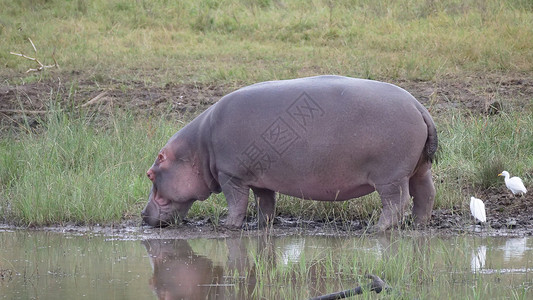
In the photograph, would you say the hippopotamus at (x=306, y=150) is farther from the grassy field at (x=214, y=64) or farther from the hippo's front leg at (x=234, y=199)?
the grassy field at (x=214, y=64)

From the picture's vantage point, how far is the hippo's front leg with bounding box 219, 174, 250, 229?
6359 millimetres

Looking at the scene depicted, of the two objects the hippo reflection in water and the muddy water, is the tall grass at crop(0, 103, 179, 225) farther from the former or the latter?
the hippo reflection in water

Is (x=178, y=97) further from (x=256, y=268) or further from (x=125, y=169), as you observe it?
(x=256, y=268)

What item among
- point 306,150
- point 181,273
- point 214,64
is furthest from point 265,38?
point 181,273

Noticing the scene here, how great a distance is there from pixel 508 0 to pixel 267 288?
36.3 feet

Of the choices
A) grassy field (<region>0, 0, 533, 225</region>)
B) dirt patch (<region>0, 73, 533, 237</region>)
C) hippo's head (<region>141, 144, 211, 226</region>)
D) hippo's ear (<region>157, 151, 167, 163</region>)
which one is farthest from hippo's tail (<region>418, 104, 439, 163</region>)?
hippo's ear (<region>157, 151, 167, 163</region>)

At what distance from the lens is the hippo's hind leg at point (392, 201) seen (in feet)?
19.3

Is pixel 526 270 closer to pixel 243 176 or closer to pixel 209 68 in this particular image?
pixel 243 176

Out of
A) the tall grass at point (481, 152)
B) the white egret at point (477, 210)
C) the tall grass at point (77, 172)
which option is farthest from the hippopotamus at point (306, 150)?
the tall grass at point (481, 152)

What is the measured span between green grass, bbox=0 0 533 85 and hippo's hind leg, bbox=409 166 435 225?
4.63 metres

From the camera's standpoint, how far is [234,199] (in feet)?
21.0

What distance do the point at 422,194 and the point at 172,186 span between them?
1.79m

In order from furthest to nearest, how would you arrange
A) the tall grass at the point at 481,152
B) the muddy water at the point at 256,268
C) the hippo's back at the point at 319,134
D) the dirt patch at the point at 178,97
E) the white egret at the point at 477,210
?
1. the dirt patch at the point at 178,97
2. the tall grass at the point at 481,152
3. the white egret at the point at 477,210
4. the hippo's back at the point at 319,134
5. the muddy water at the point at 256,268

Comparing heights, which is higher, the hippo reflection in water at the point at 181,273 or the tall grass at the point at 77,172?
the hippo reflection in water at the point at 181,273
